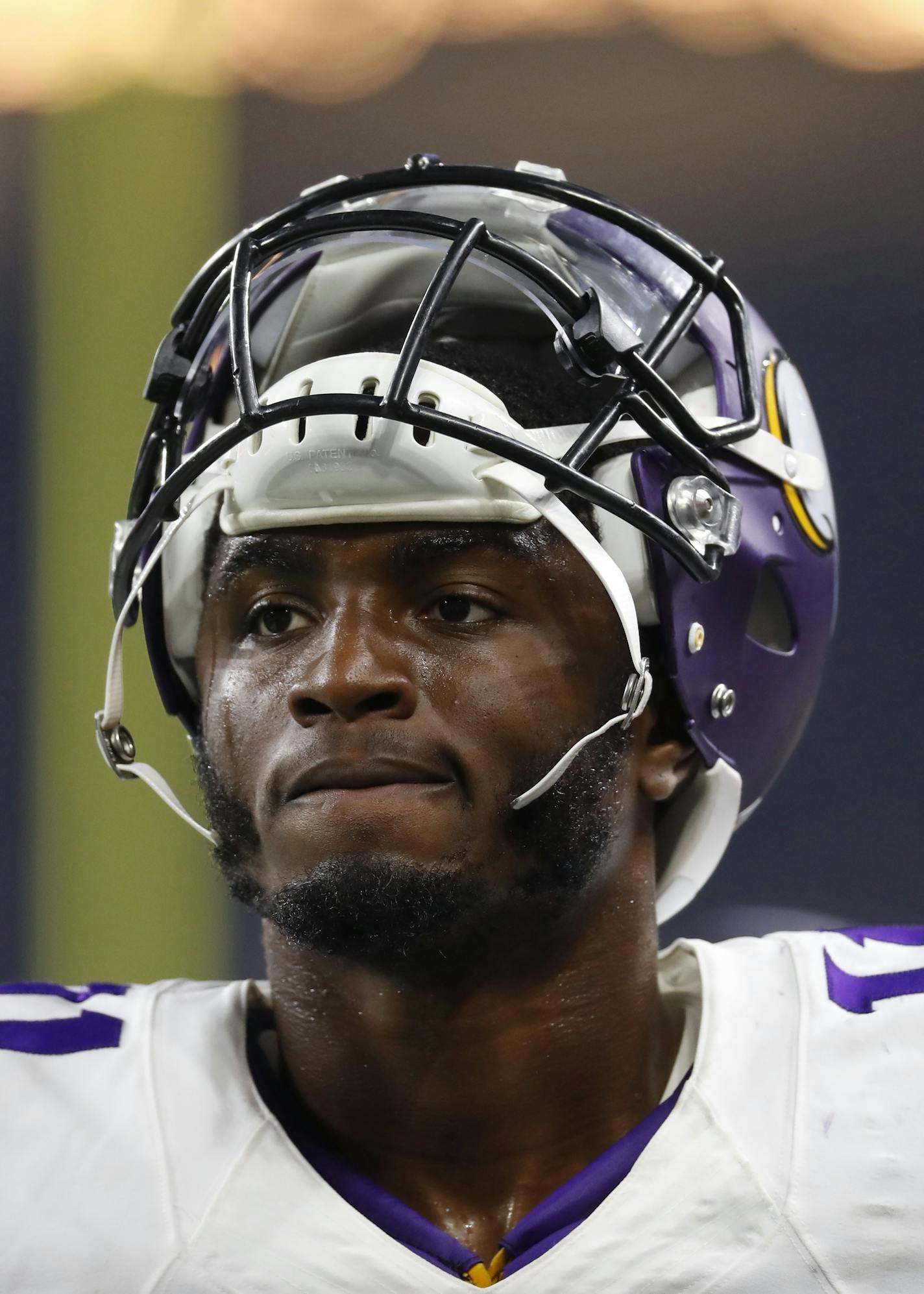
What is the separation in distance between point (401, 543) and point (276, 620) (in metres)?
0.12

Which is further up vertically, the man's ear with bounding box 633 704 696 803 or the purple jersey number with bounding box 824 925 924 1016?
the man's ear with bounding box 633 704 696 803

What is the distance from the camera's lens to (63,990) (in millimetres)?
1385

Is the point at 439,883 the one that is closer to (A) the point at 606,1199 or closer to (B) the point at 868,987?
(A) the point at 606,1199

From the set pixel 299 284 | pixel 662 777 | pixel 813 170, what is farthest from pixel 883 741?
pixel 299 284

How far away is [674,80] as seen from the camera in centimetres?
274

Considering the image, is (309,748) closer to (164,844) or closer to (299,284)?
(299,284)

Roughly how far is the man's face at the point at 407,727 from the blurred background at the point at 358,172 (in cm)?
116

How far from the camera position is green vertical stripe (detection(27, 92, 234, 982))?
2.47m

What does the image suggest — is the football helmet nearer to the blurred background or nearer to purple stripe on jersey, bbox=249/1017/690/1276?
purple stripe on jersey, bbox=249/1017/690/1276

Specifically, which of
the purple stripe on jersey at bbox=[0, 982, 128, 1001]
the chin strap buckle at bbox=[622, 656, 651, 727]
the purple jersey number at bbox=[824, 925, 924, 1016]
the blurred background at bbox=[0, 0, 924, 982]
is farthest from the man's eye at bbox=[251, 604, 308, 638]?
the blurred background at bbox=[0, 0, 924, 982]

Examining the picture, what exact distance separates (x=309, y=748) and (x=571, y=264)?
0.44m

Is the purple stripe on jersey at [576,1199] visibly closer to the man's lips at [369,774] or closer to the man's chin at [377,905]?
the man's chin at [377,905]

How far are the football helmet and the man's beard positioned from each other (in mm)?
35

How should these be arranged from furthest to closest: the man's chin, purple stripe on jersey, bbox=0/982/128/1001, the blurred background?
1. the blurred background
2. purple stripe on jersey, bbox=0/982/128/1001
3. the man's chin
